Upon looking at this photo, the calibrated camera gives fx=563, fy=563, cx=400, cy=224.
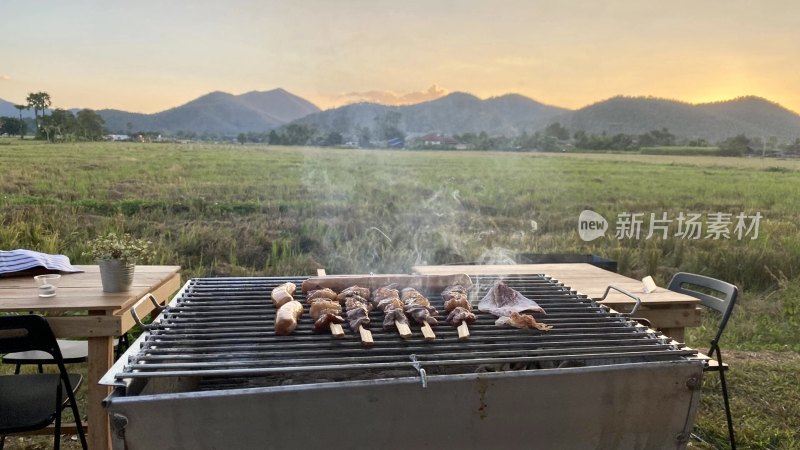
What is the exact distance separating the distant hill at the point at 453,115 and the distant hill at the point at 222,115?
0.84 ft

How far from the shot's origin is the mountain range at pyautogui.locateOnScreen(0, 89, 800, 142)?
533 cm

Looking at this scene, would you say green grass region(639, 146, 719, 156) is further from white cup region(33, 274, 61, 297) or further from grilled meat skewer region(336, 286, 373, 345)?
white cup region(33, 274, 61, 297)

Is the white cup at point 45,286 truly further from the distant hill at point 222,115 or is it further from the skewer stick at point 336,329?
the distant hill at point 222,115

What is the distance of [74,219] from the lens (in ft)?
16.1

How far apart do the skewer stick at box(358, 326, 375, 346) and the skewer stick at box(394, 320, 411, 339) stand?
0.12m

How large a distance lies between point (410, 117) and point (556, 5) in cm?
179

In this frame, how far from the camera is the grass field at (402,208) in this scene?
492 cm

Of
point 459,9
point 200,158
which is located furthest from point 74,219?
point 459,9

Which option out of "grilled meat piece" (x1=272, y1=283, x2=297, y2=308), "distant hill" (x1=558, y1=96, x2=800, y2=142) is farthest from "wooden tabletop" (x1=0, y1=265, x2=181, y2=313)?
"distant hill" (x1=558, y1=96, x2=800, y2=142)

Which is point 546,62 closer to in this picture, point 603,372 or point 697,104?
point 697,104

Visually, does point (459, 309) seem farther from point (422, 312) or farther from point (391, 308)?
point (391, 308)

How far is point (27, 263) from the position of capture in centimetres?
310

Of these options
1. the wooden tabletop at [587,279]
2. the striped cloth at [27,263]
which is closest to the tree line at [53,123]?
the striped cloth at [27,263]

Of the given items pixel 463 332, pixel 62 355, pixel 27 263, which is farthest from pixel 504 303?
pixel 27 263
